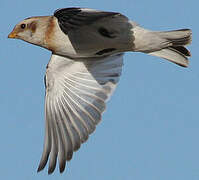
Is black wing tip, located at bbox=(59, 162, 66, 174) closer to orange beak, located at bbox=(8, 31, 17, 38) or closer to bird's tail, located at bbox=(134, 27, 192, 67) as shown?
bird's tail, located at bbox=(134, 27, 192, 67)

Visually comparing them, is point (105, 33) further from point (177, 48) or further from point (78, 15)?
point (177, 48)

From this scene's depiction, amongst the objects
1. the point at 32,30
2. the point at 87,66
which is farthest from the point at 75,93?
the point at 32,30

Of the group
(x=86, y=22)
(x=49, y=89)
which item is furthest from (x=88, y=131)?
(x=86, y=22)

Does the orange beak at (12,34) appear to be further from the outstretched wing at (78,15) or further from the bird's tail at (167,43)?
the bird's tail at (167,43)

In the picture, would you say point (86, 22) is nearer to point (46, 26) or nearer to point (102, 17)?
point (102, 17)

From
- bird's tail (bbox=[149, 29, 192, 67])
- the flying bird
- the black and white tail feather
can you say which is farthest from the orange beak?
bird's tail (bbox=[149, 29, 192, 67])

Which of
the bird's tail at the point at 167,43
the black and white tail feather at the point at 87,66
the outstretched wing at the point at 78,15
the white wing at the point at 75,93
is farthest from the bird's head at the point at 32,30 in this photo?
the bird's tail at the point at 167,43
